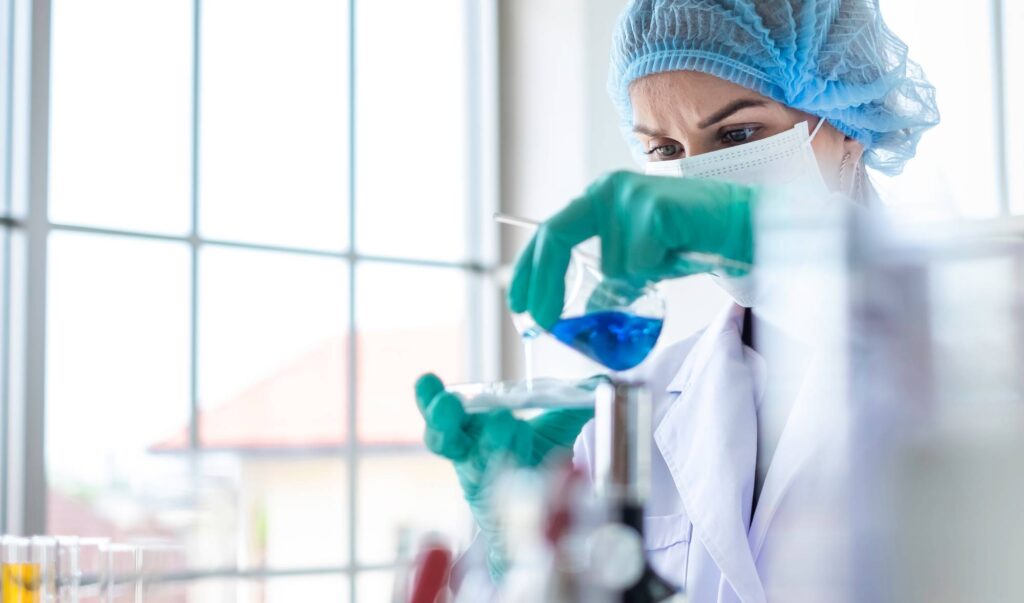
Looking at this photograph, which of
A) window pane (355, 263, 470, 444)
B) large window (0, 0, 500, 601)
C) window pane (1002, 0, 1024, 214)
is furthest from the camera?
window pane (355, 263, 470, 444)

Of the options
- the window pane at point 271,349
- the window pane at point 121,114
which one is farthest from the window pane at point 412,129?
the window pane at point 121,114

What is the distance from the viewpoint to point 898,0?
2531 millimetres

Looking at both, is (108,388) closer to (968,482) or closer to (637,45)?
(637,45)

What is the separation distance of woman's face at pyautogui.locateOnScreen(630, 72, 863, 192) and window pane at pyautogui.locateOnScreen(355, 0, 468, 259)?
188 centimetres

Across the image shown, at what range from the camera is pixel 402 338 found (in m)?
3.45

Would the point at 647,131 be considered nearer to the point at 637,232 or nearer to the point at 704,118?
the point at 704,118

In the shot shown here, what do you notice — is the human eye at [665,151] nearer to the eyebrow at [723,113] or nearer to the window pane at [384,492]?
the eyebrow at [723,113]

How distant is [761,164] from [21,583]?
1.02 m

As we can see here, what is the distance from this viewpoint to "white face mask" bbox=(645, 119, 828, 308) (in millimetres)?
1436

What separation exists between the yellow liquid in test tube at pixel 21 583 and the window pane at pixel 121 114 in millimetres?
1619

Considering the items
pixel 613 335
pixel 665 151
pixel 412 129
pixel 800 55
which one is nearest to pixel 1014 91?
pixel 800 55

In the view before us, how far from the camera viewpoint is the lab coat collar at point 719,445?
1.37m

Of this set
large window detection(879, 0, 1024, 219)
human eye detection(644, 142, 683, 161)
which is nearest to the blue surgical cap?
human eye detection(644, 142, 683, 161)

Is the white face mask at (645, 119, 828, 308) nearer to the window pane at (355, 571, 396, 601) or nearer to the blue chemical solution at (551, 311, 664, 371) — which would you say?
the blue chemical solution at (551, 311, 664, 371)
